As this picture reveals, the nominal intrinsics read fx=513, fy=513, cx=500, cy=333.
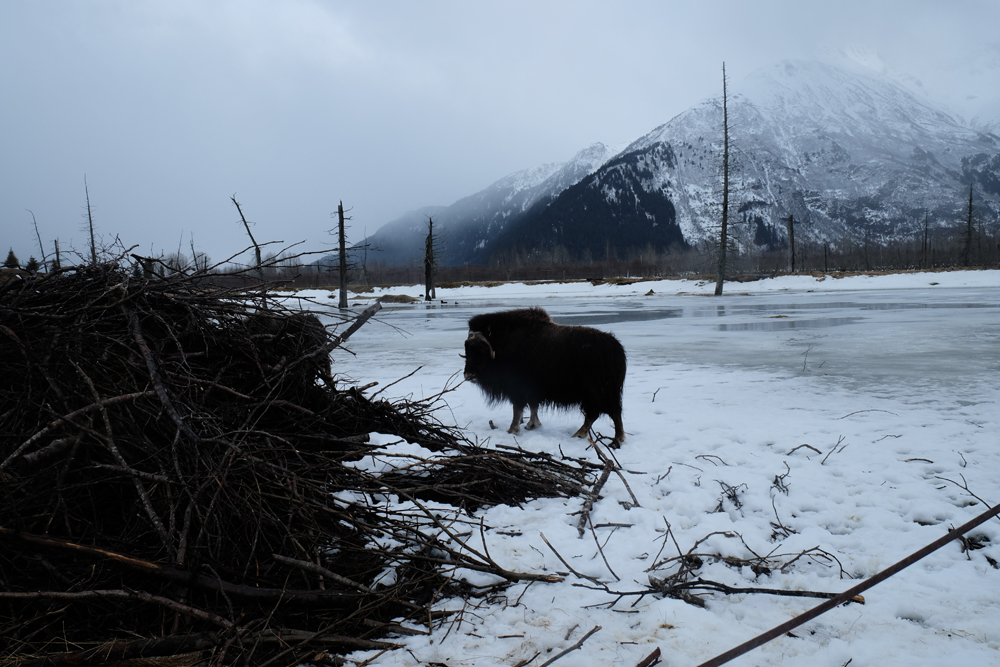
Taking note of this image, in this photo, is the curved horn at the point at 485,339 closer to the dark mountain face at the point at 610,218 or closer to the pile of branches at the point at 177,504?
the pile of branches at the point at 177,504

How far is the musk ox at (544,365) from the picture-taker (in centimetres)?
458

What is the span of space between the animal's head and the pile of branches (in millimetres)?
1749

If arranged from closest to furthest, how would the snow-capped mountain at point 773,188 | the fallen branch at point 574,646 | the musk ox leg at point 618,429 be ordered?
the fallen branch at point 574,646
the musk ox leg at point 618,429
the snow-capped mountain at point 773,188

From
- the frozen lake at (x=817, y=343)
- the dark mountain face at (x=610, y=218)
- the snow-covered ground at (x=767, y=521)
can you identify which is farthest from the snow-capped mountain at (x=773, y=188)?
the snow-covered ground at (x=767, y=521)

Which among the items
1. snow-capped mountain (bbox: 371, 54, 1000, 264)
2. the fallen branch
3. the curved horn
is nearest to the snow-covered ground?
the fallen branch

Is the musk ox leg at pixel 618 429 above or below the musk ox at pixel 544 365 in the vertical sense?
below

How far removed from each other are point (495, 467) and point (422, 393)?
299 cm

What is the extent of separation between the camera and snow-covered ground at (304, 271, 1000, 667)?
6.34 ft

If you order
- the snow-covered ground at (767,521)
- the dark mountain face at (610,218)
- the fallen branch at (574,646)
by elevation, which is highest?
Answer: the dark mountain face at (610,218)

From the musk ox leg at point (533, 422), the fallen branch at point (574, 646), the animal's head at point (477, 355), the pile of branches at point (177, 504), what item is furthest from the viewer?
the musk ox leg at point (533, 422)

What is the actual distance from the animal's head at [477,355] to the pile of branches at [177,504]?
1749mm

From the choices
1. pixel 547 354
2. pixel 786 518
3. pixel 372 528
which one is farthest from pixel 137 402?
pixel 786 518

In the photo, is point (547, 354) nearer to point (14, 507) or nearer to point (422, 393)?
point (422, 393)

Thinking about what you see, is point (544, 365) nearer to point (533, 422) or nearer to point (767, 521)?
point (533, 422)
